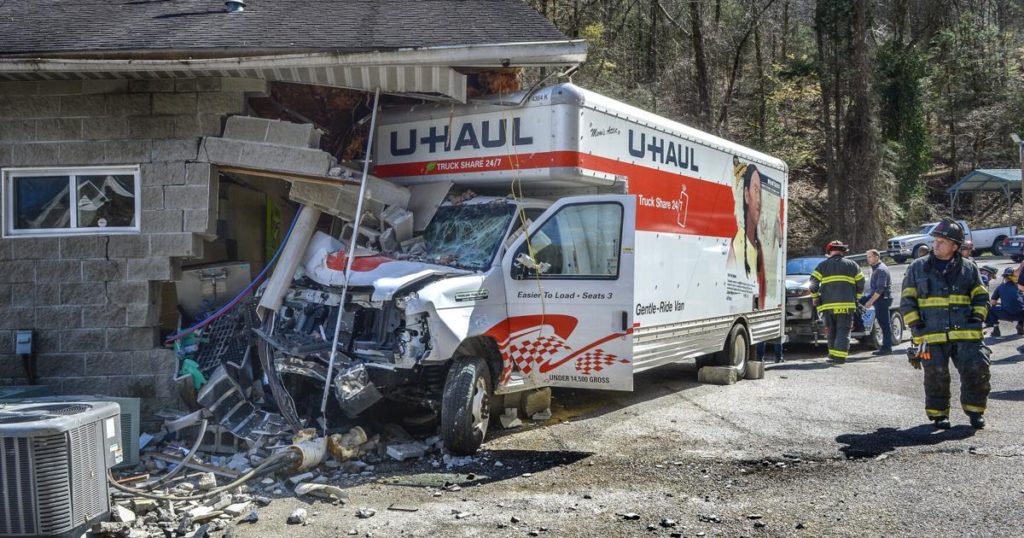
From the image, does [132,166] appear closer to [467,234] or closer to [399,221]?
[399,221]

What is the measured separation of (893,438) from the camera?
23.5 feet

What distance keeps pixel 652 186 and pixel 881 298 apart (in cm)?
696

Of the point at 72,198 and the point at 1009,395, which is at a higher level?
the point at 72,198

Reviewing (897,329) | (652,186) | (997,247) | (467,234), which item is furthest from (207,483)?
(997,247)

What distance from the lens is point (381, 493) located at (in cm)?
584

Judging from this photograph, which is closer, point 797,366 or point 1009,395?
point 1009,395

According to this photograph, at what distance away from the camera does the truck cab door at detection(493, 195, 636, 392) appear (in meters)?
7.07

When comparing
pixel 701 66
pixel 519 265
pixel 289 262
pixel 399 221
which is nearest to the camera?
pixel 519 265

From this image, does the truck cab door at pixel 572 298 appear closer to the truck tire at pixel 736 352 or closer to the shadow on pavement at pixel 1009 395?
the truck tire at pixel 736 352

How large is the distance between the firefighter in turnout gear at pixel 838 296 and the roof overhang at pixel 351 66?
623 centimetres

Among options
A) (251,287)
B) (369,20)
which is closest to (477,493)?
(251,287)

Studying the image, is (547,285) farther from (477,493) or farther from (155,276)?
(155,276)

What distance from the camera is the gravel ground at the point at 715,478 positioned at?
16.7ft

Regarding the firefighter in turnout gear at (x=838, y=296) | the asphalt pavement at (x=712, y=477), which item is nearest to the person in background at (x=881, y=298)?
the firefighter in turnout gear at (x=838, y=296)
